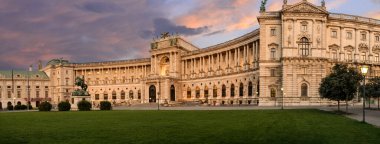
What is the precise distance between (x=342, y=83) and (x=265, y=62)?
36.5 m

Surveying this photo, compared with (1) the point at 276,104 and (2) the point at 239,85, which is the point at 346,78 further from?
(2) the point at 239,85

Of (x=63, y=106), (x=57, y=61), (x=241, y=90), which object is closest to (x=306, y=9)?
(x=241, y=90)

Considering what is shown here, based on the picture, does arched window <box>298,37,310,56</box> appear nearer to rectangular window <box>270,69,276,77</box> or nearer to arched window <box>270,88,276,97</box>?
rectangular window <box>270,69,276,77</box>

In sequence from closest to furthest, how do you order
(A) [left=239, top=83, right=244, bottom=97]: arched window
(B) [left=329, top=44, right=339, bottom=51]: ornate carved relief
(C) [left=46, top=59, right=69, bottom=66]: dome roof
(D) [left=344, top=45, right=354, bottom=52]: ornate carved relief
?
1. (B) [left=329, top=44, right=339, bottom=51]: ornate carved relief
2. (D) [left=344, top=45, right=354, bottom=52]: ornate carved relief
3. (A) [left=239, top=83, right=244, bottom=97]: arched window
4. (C) [left=46, top=59, right=69, bottom=66]: dome roof

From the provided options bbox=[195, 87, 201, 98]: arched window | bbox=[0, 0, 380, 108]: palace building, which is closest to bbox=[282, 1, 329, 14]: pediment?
bbox=[0, 0, 380, 108]: palace building

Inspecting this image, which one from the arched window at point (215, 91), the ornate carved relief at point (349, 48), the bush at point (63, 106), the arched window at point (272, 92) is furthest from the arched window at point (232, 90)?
the bush at point (63, 106)

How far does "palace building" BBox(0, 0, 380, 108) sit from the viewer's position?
262 ft

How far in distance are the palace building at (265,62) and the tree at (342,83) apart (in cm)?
1193

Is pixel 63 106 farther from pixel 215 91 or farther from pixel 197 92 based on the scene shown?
pixel 197 92

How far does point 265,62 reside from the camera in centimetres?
8425

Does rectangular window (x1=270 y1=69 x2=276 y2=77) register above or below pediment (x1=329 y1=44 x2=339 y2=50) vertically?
below

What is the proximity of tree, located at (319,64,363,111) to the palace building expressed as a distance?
1193cm

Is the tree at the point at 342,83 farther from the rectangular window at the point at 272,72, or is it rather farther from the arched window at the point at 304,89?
the rectangular window at the point at 272,72

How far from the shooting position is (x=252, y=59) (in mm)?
96938
